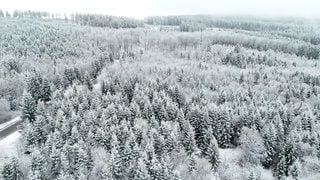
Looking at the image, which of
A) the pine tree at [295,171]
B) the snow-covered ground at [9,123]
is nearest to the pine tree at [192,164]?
the pine tree at [295,171]

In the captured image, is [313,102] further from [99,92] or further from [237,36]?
[237,36]

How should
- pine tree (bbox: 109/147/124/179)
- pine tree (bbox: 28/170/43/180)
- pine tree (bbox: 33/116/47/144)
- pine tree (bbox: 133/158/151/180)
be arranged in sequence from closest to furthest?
pine tree (bbox: 28/170/43/180), pine tree (bbox: 133/158/151/180), pine tree (bbox: 109/147/124/179), pine tree (bbox: 33/116/47/144)

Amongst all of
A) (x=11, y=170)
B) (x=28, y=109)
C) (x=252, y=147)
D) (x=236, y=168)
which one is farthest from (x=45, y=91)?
(x=252, y=147)

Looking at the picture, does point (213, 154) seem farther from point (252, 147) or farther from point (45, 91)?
point (45, 91)

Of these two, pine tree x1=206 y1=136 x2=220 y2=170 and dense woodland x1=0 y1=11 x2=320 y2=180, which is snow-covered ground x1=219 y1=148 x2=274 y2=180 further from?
pine tree x1=206 y1=136 x2=220 y2=170

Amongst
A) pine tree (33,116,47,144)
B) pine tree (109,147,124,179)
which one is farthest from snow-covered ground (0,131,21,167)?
pine tree (109,147,124,179)

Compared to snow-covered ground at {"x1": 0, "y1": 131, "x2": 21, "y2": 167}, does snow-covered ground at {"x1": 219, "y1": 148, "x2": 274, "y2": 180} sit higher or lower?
lower

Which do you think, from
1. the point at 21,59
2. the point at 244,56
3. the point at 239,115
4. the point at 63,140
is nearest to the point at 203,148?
the point at 239,115
